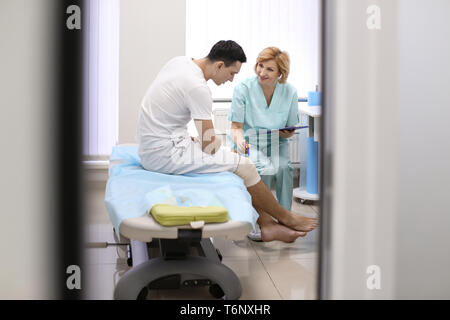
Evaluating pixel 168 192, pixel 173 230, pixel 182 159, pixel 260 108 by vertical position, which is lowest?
pixel 173 230

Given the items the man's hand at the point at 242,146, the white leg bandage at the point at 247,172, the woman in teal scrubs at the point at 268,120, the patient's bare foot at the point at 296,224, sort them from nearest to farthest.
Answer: the white leg bandage at the point at 247,172 → the patient's bare foot at the point at 296,224 → the man's hand at the point at 242,146 → the woman in teal scrubs at the point at 268,120

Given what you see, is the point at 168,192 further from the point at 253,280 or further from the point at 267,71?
the point at 267,71

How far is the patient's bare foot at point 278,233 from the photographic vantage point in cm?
293

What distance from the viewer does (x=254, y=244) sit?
10.1 ft

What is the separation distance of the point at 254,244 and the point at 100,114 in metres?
1.17

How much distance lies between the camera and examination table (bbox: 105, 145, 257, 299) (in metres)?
2.14

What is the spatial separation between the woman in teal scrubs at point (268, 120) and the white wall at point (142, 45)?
756mm

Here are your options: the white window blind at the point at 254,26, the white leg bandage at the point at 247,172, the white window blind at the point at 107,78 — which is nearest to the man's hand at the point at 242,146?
the white leg bandage at the point at 247,172

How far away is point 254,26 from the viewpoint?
4160 millimetres

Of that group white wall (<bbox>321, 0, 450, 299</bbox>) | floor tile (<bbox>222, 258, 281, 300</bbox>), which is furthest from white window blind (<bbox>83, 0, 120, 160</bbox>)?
white wall (<bbox>321, 0, 450, 299</bbox>)

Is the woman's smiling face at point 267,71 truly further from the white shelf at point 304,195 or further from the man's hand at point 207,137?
the white shelf at point 304,195

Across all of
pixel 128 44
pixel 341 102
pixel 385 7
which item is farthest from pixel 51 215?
pixel 128 44

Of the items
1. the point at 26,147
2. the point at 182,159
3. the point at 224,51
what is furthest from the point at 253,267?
the point at 26,147

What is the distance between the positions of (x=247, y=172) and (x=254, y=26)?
1.61 metres
